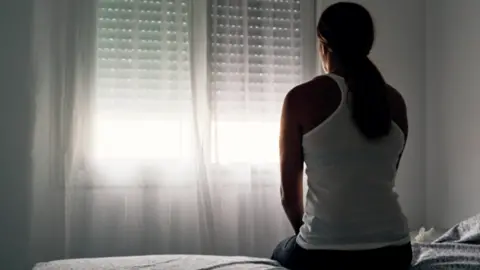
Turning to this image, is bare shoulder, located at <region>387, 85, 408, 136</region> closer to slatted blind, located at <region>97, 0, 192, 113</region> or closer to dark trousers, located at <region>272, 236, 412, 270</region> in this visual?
dark trousers, located at <region>272, 236, 412, 270</region>

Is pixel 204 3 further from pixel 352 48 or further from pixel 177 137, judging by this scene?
pixel 352 48

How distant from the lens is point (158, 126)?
92.3 inches

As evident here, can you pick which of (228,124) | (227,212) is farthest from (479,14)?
(227,212)

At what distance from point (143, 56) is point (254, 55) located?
49cm

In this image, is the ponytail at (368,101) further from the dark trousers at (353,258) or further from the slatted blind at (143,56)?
the slatted blind at (143,56)

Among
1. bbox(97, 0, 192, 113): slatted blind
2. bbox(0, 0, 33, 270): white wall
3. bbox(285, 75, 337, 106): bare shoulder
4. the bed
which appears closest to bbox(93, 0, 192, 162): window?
bbox(97, 0, 192, 113): slatted blind

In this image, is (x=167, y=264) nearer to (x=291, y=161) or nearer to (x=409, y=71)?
(x=291, y=161)

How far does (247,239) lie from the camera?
243cm

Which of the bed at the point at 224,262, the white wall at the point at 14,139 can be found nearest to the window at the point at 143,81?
the white wall at the point at 14,139

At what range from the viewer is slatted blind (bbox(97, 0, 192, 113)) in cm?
233

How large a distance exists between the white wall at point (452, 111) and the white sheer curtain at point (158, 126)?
2.34ft

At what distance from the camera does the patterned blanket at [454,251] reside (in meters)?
1.38

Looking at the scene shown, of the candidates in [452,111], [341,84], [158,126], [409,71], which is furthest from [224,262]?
[409,71]

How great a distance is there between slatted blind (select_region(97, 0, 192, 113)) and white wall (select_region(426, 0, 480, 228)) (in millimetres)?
1165
